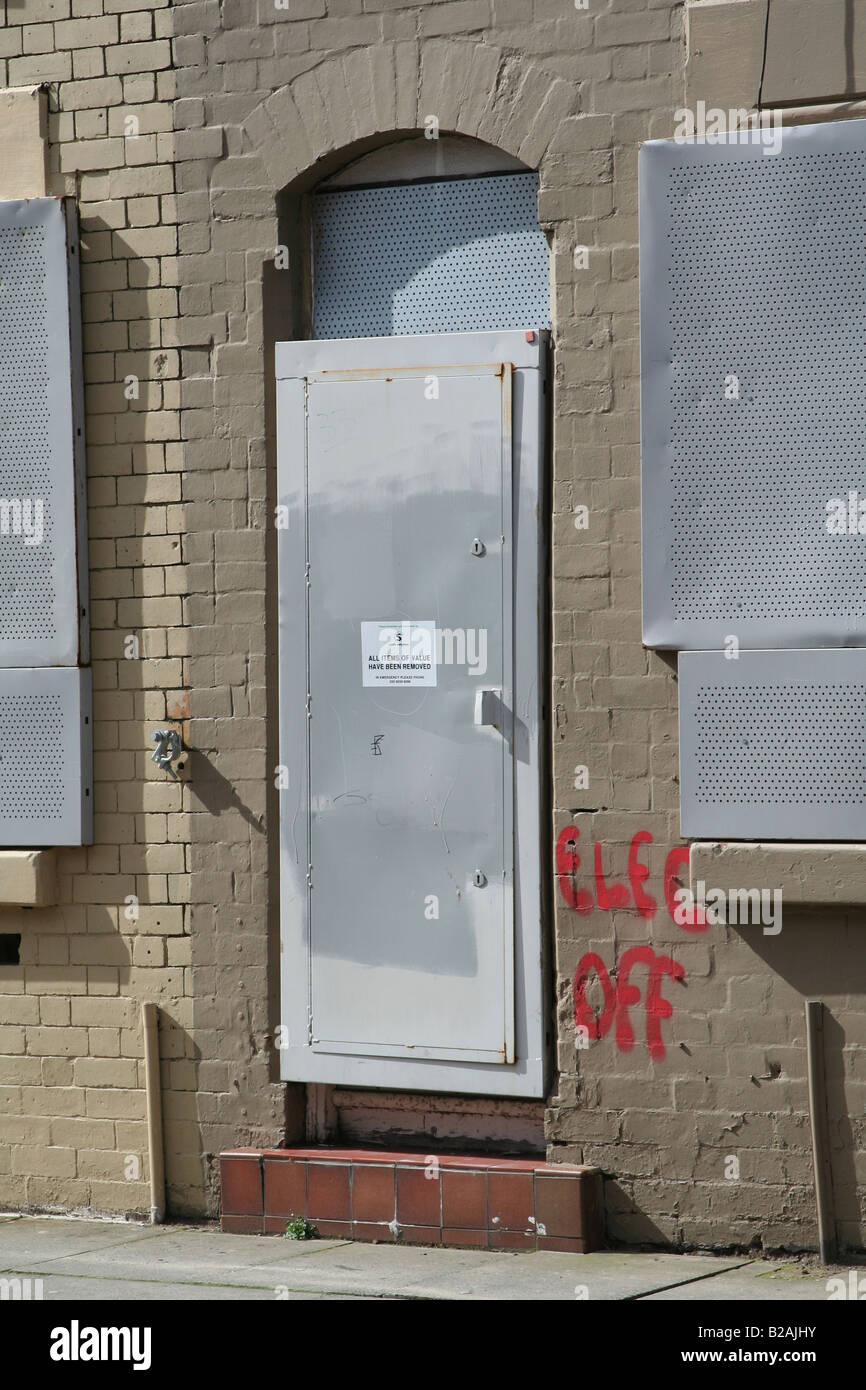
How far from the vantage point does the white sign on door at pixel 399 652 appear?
22.6ft

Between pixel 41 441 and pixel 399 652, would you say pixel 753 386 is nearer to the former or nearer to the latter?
pixel 399 652

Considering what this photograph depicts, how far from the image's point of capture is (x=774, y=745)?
20.8ft

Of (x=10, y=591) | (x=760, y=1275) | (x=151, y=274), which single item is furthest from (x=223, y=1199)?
(x=151, y=274)

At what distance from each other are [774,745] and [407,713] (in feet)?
4.94

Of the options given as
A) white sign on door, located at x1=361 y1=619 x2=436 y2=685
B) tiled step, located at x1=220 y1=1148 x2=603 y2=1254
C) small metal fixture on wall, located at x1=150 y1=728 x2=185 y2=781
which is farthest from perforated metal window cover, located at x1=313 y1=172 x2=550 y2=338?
tiled step, located at x1=220 y1=1148 x2=603 y2=1254

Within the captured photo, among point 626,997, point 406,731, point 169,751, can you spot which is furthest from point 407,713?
point 626,997

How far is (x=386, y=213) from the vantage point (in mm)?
7246

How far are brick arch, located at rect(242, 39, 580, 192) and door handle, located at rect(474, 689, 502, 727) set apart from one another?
211 centimetres

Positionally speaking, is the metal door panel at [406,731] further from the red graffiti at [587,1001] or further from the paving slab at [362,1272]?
the paving slab at [362,1272]

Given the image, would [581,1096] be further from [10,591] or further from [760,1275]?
[10,591]

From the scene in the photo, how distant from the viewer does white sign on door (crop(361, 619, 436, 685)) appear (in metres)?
6.89

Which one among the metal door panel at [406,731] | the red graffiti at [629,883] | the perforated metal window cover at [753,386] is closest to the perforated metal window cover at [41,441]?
the metal door panel at [406,731]

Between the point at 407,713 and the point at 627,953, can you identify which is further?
the point at 407,713

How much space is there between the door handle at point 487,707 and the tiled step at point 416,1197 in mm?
1764
